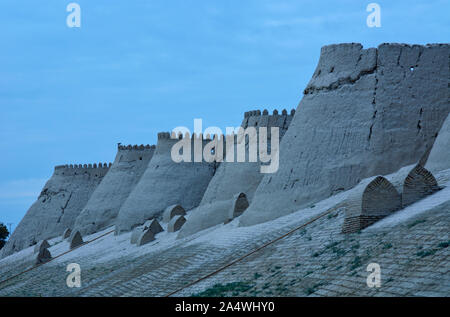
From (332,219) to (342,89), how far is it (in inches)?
176

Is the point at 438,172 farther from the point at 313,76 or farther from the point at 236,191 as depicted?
the point at 236,191

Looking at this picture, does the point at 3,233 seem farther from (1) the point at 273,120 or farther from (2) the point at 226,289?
(2) the point at 226,289

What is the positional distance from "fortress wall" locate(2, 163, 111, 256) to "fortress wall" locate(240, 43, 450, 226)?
2131 centimetres

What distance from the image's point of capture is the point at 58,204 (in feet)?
118

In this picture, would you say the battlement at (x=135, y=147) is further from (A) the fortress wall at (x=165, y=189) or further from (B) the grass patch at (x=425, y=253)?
(B) the grass patch at (x=425, y=253)

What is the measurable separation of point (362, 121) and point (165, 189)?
42.5 ft

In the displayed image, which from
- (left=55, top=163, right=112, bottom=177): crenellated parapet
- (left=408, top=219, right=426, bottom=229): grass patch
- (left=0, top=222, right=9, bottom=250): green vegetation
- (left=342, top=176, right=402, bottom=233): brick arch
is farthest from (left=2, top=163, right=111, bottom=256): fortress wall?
(left=408, top=219, right=426, bottom=229): grass patch

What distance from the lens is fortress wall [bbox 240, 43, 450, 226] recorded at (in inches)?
583

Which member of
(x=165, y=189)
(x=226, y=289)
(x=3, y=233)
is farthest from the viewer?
(x=3, y=233)

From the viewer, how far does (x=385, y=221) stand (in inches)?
421

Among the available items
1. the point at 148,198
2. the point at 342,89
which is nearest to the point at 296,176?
the point at 342,89

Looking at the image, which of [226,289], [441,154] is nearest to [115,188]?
[441,154]

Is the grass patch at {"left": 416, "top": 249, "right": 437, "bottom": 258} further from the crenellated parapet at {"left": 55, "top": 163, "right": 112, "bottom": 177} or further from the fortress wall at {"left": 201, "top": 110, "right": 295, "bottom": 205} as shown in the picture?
the crenellated parapet at {"left": 55, "top": 163, "right": 112, "bottom": 177}

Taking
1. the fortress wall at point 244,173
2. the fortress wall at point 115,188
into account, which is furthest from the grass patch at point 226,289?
the fortress wall at point 115,188
